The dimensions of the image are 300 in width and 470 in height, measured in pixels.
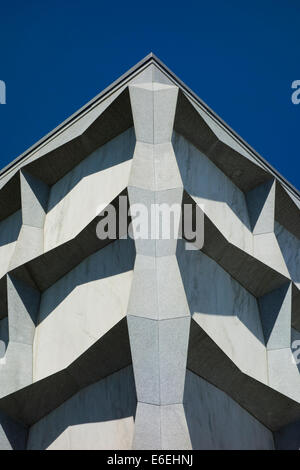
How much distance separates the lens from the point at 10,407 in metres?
15.4

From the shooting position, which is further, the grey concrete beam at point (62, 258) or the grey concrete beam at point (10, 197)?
the grey concrete beam at point (10, 197)

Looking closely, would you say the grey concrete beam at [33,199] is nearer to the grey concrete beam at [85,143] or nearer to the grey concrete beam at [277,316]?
the grey concrete beam at [85,143]

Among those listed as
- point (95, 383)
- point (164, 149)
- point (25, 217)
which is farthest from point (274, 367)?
point (25, 217)

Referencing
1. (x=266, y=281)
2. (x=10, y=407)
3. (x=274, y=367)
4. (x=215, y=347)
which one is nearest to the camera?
(x=215, y=347)

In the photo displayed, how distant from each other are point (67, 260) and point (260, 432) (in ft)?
17.5

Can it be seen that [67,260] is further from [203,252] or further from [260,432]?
[260,432]

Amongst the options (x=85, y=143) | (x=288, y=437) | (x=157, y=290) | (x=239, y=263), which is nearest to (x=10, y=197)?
(x=85, y=143)

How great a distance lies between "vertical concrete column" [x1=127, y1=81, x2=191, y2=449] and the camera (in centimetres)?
1239

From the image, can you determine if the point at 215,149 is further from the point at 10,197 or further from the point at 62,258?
the point at 10,197

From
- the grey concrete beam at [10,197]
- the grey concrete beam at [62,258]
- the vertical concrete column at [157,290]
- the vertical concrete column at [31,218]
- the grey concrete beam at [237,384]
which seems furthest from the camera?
the grey concrete beam at [10,197]

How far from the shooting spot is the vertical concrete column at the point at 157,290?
488 inches

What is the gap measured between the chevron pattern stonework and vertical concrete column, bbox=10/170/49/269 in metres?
0.04

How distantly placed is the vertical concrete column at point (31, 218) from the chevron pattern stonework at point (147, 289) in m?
0.04

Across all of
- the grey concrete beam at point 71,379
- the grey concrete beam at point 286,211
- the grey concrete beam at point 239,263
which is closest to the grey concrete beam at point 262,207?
the grey concrete beam at point 286,211
